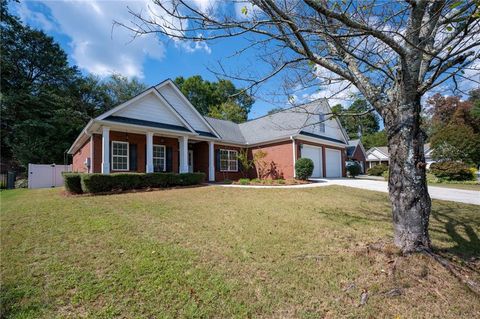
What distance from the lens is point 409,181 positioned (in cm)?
378

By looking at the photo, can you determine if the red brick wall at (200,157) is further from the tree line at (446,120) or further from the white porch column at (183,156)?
the tree line at (446,120)

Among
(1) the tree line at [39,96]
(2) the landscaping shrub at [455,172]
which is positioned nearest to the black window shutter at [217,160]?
(1) the tree line at [39,96]

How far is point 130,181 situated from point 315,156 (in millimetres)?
13898

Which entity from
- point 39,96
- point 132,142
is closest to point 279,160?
point 132,142

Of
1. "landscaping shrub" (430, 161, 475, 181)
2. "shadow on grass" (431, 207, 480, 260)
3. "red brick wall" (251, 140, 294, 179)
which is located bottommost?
"shadow on grass" (431, 207, 480, 260)

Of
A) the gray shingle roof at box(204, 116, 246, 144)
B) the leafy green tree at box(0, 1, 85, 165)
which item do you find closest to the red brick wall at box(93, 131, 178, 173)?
the gray shingle roof at box(204, 116, 246, 144)

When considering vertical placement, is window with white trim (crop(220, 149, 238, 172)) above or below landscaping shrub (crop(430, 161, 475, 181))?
above

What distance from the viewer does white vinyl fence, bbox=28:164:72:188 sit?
18.4 meters

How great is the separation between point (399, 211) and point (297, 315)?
248cm

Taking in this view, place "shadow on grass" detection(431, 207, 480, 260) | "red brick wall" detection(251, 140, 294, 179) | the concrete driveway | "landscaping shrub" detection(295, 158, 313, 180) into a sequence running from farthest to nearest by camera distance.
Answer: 1. "red brick wall" detection(251, 140, 294, 179)
2. "landscaping shrub" detection(295, 158, 313, 180)
3. the concrete driveway
4. "shadow on grass" detection(431, 207, 480, 260)

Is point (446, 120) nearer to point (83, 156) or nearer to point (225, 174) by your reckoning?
point (225, 174)

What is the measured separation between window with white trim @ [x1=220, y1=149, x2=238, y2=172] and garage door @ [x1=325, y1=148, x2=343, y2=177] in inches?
309

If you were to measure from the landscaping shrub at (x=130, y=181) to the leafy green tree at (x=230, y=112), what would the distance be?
24.2 metres

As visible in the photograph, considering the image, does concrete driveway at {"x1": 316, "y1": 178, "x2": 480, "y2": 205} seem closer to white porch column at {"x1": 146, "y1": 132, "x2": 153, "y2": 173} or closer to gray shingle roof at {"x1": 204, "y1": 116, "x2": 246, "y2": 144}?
gray shingle roof at {"x1": 204, "y1": 116, "x2": 246, "y2": 144}
